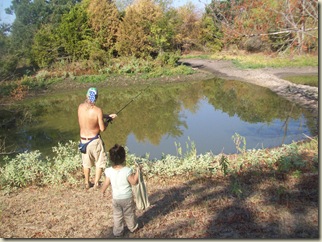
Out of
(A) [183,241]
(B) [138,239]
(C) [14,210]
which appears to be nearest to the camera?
(A) [183,241]

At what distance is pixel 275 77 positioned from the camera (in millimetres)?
22391

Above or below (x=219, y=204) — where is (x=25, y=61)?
above

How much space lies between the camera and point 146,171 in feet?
22.0

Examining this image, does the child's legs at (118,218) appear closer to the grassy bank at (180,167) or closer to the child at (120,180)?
the child at (120,180)

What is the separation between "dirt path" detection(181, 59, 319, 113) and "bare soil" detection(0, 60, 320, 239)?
9.95 metres

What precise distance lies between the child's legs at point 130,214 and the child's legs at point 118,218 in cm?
6

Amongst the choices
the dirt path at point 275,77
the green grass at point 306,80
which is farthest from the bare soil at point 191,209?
the green grass at point 306,80

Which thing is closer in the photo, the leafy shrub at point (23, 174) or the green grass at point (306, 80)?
the leafy shrub at point (23, 174)

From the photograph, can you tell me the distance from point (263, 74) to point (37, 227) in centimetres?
2152

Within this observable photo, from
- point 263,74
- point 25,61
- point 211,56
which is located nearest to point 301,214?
point 263,74

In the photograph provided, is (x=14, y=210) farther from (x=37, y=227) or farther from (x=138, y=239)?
(x=138, y=239)

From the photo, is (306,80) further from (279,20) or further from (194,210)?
(194,210)

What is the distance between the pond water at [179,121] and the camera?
1138cm

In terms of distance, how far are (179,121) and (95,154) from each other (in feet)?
30.0
